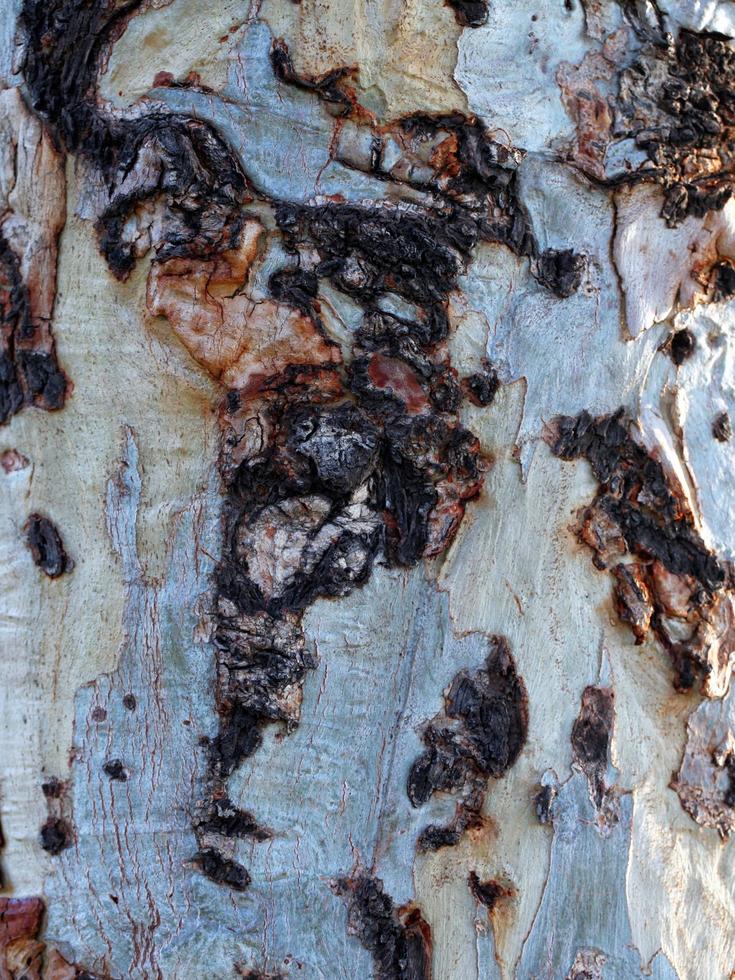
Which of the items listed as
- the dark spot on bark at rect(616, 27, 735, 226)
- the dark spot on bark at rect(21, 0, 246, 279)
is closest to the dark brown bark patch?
the dark spot on bark at rect(616, 27, 735, 226)

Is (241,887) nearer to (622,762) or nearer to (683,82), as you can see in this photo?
(622,762)

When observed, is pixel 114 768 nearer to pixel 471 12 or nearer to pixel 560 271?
pixel 560 271

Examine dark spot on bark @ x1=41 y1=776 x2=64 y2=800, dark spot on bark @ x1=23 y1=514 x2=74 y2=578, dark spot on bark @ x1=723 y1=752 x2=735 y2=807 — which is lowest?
dark spot on bark @ x1=41 y1=776 x2=64 y2=800

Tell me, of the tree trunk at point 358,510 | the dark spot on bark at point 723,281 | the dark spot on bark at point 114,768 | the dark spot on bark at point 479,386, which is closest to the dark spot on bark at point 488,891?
the tree trunk at point 358,510

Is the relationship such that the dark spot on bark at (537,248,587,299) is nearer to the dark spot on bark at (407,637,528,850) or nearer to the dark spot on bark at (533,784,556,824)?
the dark spot on bark at (407,637,528,850)

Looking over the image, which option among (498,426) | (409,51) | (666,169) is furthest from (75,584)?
(666,169)

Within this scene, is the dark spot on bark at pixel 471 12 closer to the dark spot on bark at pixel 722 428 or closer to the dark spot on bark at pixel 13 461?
the dark spot on bark at pixel 722 428

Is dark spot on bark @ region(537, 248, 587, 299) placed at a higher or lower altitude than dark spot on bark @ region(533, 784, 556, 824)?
higher
